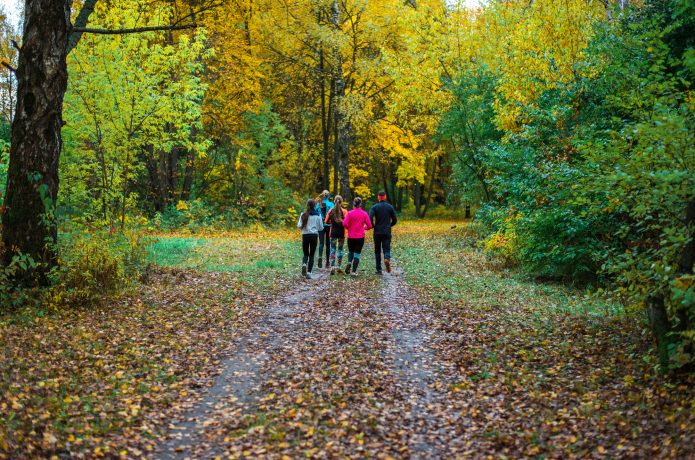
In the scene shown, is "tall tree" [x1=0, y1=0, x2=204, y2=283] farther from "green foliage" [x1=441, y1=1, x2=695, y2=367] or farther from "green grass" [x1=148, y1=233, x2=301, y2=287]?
"green foliage" [x1=441, y1=1, x2=695, y2=367]

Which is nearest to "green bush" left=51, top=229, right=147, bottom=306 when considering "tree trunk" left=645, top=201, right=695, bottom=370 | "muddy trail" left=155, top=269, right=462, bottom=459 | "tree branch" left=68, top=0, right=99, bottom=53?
"muddy trail" left=155, top=269, right=462, bottom=459

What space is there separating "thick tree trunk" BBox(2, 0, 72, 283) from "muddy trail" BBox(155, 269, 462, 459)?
4.18m

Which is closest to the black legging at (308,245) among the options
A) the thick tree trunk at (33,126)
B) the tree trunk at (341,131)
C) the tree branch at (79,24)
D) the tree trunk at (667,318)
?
the thick tree trunk at (33,126)

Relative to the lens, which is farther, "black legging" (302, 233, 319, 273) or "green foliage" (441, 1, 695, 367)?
"black legging" (302, 233, 319, 273)

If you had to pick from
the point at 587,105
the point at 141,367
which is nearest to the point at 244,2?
the point at 587,105

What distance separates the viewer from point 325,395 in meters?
6.80

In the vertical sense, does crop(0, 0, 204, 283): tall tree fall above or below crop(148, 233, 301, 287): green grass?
above

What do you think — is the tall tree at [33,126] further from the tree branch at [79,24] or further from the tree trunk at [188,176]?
the tree trunk at [188,176]

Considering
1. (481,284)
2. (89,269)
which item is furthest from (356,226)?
(89,269)

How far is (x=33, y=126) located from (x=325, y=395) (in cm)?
689

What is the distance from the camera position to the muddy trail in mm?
5570

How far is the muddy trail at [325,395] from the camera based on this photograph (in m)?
5.57

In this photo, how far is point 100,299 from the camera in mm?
10383

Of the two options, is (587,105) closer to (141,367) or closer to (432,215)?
(141,367)
